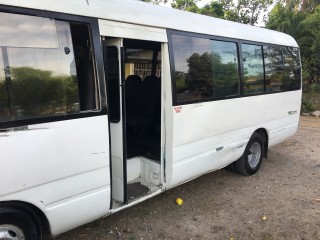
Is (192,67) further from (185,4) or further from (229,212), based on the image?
(185,4)

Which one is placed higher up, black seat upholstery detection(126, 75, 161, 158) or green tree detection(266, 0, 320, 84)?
green tree detection(266, 0, 320, 84)

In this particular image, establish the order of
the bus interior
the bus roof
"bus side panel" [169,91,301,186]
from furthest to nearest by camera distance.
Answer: "bus side panel" [169,91,301,186]
the bus interior
the bus roof

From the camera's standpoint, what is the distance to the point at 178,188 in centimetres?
512

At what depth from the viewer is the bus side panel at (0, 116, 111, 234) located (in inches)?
100

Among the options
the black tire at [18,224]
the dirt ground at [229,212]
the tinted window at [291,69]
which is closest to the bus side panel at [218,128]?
the tinted window at [291,69]

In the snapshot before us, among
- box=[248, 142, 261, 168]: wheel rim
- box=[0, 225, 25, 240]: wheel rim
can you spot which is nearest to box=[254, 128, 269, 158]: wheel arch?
box=[248, 142, 261, 168]: wheel rim

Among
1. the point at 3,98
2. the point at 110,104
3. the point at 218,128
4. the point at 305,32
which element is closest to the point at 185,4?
the point at 305,32

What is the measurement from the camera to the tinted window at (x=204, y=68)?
4020mm

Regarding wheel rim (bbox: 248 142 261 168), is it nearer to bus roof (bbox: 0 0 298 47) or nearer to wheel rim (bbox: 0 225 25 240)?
bus roof (bbox: 0 0 298 47)

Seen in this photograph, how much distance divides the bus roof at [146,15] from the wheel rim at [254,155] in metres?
1.89

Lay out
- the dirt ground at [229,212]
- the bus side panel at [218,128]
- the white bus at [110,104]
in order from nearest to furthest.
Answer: the white bus at [110,104] → the dirt ground at [229,212] → the bus side panel at [218,128]

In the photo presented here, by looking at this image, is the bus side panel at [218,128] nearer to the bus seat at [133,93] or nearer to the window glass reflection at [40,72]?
the bus seat at [133,93]

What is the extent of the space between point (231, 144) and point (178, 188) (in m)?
1.09

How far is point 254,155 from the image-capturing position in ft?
19.8
